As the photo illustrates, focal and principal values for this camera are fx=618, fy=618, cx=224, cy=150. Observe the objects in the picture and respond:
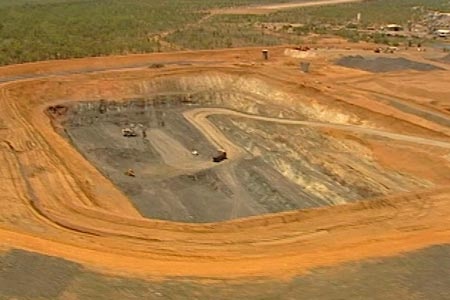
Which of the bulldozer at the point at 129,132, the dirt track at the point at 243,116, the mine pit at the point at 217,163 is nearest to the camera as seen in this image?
the mine pit at the point at 217,163

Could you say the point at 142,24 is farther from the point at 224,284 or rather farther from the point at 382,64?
the point at 224,284

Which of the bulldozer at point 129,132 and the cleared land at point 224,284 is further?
the bulldozer at point 129,132

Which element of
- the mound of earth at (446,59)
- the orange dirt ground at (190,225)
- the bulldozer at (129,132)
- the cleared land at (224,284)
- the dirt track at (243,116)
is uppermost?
the cleared land at (224,284)

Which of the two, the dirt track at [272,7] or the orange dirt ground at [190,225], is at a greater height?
the orange dirt ground at [190,225]

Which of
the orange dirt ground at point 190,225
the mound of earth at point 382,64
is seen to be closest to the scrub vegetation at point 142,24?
the mound of earth at point 382,64

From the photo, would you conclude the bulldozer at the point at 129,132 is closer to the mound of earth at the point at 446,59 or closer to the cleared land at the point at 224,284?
the cleared land at the point at 224,284

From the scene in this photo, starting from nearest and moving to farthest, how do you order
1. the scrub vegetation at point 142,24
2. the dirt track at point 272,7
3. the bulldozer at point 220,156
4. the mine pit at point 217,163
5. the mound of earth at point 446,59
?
the mine pit at point 217,163 < the bulldozer at point 220,156 < the mound of earth at point 446,59 < the scrub vegetation at point 142,24 < the dirt track at point 272,7

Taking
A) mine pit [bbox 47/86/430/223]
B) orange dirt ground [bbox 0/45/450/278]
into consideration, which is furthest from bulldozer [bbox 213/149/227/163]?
orange dirt ground [bbox 0/45/450/278]
